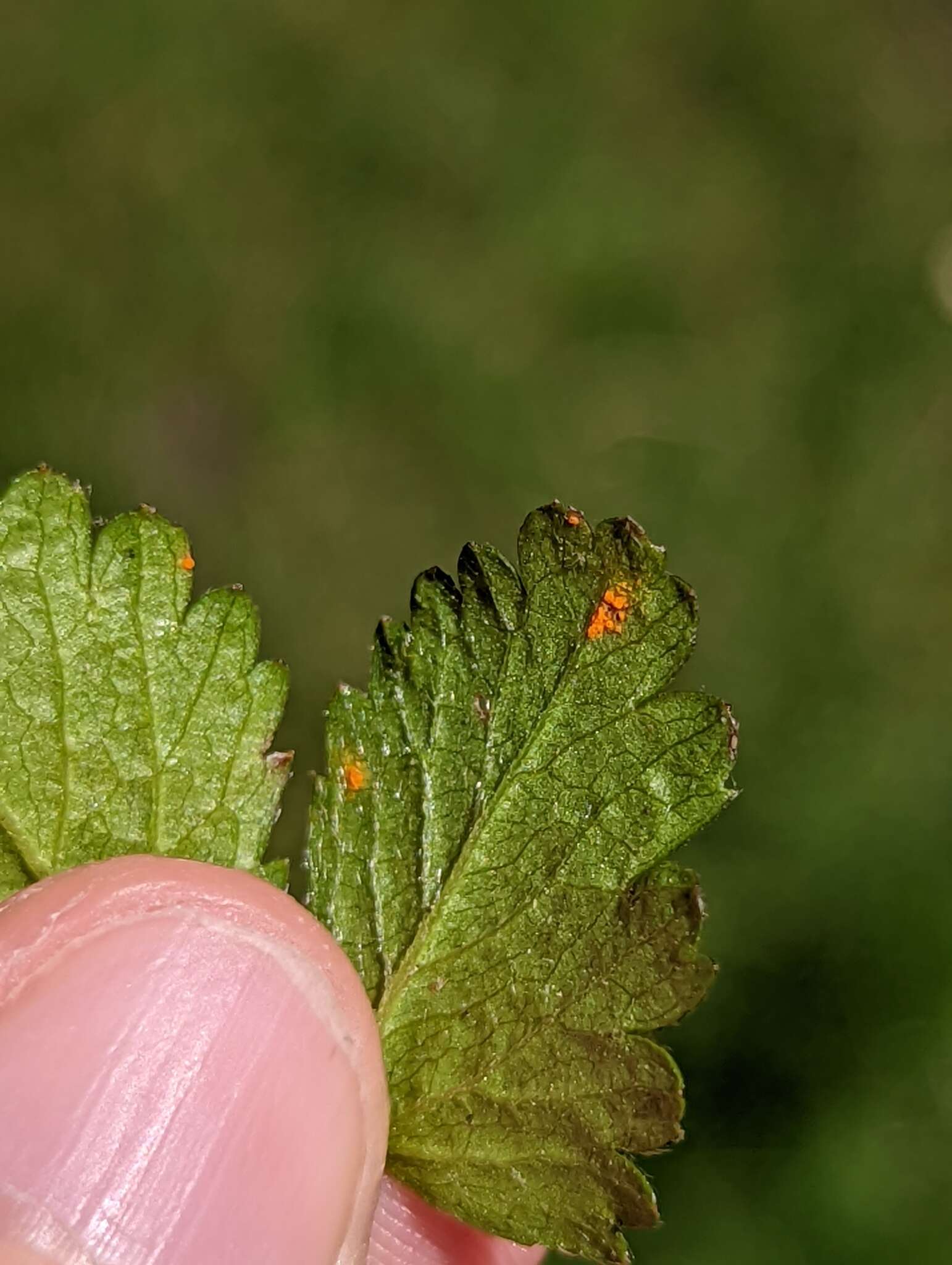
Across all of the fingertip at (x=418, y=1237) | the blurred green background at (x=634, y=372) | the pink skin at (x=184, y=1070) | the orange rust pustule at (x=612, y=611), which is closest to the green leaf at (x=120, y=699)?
the pink skin at (x=184, y=1070)

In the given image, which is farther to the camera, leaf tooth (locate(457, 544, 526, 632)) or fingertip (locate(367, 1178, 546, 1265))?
fingertip (locate(367, 1178, 546, 1265))

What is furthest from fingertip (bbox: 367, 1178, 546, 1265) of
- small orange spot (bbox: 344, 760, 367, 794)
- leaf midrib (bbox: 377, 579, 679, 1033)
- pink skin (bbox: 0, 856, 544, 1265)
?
small orange spot (bbox: 344, 760, 367, 794)

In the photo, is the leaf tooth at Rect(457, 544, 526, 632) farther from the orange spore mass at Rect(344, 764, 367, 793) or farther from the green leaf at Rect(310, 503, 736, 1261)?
the orange spore mass at Rect(344, 764, 367, 793)

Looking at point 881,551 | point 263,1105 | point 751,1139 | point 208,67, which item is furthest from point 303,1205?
point 208,67

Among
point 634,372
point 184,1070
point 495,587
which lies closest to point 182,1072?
point 184,1070

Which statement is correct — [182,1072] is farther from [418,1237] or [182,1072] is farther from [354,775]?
[418,1237]

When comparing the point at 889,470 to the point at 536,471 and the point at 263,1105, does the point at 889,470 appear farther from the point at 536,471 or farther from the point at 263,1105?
the point at 263,1105
